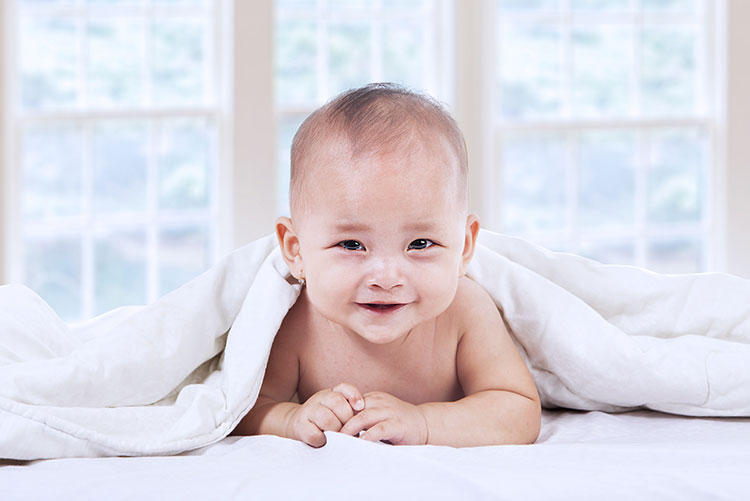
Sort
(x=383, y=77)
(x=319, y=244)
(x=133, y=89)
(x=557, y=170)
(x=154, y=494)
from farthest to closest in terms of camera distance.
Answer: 1. (x=557, y=170)
2. (x=383, y=77)
3. (x=133, y=89)
4. (x=319, y=244)
5. (x=154, y=494)

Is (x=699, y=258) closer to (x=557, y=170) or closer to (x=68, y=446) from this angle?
(x=557, y=170)

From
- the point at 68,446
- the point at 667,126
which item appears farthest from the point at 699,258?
the point at 68,446

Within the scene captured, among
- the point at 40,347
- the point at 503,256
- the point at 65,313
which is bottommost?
the point at 65,313

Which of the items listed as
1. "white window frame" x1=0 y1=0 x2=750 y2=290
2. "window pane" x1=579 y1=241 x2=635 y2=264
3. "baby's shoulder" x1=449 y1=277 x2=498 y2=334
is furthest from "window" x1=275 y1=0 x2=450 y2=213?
"baby's shoulder" x1=449 y1=277 x2=498 y2=334

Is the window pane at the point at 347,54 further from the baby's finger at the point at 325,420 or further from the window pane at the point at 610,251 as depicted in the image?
the baby's finger at the point at 325,420

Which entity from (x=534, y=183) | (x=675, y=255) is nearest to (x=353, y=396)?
(x=534, y=183)

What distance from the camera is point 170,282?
327 centimetres

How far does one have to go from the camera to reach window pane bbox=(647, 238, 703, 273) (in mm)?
3717

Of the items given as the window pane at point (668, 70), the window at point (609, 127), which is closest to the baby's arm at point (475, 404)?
the window at point (609, 127)

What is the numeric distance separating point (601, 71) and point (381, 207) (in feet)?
9.14

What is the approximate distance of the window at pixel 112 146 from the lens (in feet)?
10.2

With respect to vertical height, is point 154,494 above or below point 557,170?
below

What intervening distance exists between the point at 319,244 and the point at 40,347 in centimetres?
47

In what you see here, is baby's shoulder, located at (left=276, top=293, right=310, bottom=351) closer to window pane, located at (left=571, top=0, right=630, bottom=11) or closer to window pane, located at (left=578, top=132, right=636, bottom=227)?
window pane, located at (left=578, top=132, right=636, bottom=227)
